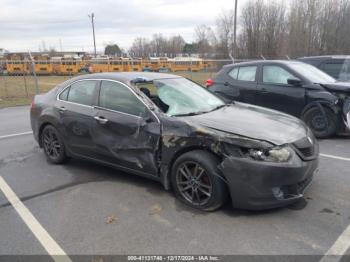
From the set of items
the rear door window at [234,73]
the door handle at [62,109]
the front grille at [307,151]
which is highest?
the rear door window at [234,73]

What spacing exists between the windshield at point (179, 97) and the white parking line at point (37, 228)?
191cm

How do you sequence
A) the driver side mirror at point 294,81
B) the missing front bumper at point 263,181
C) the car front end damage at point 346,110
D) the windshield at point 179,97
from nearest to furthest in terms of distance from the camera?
the missing front bumper at point 263,181 → the windshield at point 179,97 → the car front end damage at point 346,110 → the driver side mirror at point 294,81

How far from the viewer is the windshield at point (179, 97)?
434 centimetres

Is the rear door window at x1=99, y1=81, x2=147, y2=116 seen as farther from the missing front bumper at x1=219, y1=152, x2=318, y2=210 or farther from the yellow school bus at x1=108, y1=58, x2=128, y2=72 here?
the yellow school bus at x1=108, y1=58, x2=128, y2=72

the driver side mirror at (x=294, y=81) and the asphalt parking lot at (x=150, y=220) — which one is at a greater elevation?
the driver side mirror at (x=294, y=81)

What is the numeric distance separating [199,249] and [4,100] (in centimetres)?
1458

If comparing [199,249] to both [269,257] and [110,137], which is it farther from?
[110,137]

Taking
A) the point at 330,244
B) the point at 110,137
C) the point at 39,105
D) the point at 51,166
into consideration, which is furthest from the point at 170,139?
the point at 39,105

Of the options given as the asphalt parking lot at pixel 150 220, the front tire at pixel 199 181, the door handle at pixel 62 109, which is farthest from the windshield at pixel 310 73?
the door handle at pixel 62 109

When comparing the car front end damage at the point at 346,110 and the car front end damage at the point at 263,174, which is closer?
the car front end damage at the point at 263,174

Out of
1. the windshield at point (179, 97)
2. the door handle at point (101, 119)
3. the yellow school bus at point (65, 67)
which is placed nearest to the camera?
the windshield at point (179, 97)

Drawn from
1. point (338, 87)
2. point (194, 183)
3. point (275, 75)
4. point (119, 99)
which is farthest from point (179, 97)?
point (338, 87)

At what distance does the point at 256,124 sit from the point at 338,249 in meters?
1.51

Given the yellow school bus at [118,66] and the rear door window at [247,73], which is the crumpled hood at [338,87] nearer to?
the rear door window at [247,73]
